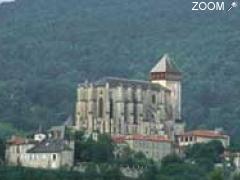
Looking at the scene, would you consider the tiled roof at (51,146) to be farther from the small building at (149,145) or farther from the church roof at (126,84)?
the church roof at (126,84)

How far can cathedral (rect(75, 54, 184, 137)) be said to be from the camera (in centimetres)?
11044

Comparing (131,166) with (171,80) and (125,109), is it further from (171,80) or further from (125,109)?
(171,80)

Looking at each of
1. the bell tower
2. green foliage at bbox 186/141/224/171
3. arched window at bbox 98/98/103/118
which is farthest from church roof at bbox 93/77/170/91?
green foliage at bbox 186/141/224/171

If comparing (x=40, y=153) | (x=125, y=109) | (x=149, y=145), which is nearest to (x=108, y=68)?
(x=125, y=109)

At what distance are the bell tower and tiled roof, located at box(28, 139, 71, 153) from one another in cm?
1294

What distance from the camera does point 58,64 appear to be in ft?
602

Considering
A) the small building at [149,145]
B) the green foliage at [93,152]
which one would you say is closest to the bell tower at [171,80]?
the small building at [149,145]

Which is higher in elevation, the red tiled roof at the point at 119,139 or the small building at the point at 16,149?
the red tiled roof at the point at 119,139

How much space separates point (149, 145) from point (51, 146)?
7071 millimetres

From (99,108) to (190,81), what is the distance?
58619 mm

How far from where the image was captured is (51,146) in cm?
10144

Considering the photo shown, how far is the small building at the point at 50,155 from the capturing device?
330ft

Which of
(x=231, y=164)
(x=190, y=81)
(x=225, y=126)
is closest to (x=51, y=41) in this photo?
(x=190, y=81)

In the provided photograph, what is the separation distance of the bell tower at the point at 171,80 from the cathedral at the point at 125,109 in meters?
0.67
